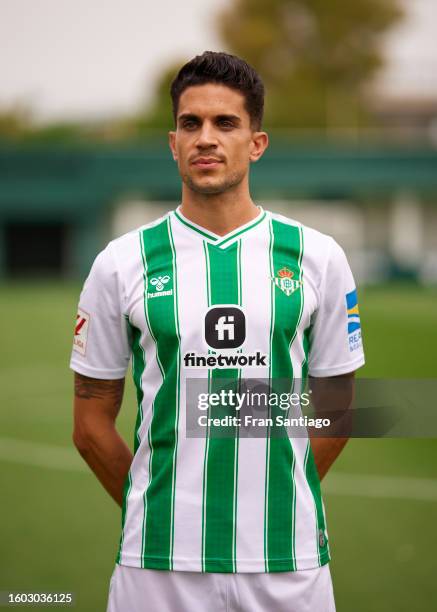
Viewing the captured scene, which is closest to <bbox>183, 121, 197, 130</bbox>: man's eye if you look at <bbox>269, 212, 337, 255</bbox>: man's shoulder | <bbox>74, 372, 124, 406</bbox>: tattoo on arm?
<bbox>269, 212, 337, 255</bbox>: man's shoulder

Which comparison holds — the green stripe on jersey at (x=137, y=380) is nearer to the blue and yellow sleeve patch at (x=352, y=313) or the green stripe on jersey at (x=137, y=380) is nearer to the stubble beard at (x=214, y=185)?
the stubble beard at (x=214, y=185)

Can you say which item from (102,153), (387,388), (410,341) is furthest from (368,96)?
(387,388)

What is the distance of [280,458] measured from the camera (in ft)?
8.05

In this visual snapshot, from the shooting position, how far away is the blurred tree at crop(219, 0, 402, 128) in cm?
5206

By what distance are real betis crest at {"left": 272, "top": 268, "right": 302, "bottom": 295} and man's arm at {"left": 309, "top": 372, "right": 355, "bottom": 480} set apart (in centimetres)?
31

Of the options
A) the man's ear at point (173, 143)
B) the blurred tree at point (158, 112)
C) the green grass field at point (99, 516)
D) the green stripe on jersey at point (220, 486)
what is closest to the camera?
the green stripe on jersey at point (220, 486)

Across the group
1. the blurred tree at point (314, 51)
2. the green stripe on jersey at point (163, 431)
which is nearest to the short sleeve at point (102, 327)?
the green stripe on jersey at point (163, 431)

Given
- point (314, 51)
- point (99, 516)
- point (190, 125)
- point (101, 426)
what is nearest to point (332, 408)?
point (101, 426)

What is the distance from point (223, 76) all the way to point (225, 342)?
28.2 inches

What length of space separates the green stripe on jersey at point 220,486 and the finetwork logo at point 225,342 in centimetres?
2

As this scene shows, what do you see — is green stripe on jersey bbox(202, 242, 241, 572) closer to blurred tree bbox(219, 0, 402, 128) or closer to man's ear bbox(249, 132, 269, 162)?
man's ear bbox(249, 132, 269, 162)

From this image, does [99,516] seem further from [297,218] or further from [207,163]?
[297,218]

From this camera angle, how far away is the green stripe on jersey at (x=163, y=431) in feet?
7.95

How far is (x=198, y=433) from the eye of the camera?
2.44m
